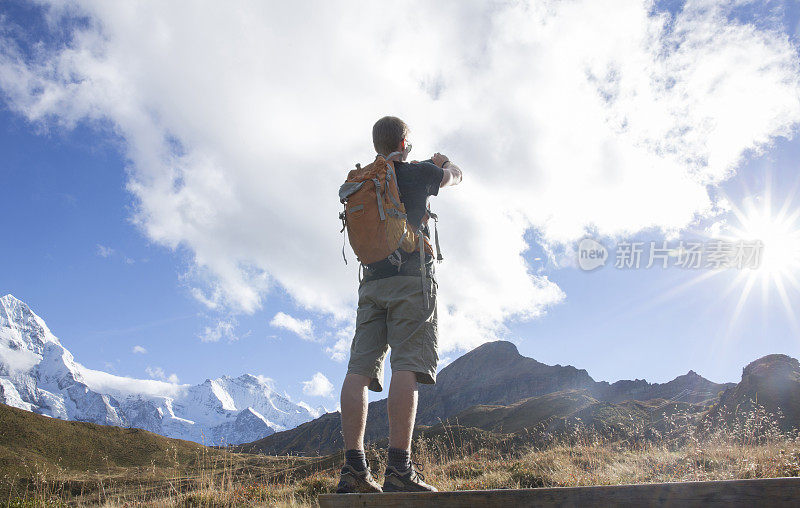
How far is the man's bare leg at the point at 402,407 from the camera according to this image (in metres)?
→ 2.70

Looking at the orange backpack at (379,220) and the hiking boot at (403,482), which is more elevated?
the orange backpack at (379,220)

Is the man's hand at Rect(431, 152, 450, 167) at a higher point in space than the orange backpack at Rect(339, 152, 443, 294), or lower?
higher

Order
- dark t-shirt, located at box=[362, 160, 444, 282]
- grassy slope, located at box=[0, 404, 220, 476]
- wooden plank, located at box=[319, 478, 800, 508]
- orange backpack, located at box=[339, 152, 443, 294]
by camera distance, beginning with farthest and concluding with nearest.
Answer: grassy slope, located at box=[0, 404, 220, 476]
dark t-shirt, located at box=[362, 160, 444, 282]
orange backpack, located at box=[339, 152, 443, 294]
wooden plank, located at box=[319, 478, 800, 508]

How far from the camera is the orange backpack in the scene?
3045 millimetres

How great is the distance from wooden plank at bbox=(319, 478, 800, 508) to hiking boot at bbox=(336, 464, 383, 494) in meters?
0.65

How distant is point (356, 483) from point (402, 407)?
1.63 feet

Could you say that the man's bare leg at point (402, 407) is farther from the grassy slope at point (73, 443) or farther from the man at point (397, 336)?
the grassy slope at point (73, 443)

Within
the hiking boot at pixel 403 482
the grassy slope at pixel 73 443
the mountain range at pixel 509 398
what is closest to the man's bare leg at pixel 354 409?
the hiking boot at pixel 403 482

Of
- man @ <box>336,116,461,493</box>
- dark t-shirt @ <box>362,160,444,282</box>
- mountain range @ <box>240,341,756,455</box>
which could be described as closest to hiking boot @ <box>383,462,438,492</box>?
man @ <box>336,116,461,493</box>

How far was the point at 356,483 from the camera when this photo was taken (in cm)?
266

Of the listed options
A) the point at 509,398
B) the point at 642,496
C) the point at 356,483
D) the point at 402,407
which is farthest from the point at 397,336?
the point at 509,398

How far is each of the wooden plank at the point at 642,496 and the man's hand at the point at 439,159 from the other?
2.23 m

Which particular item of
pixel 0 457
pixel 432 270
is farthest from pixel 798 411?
pixel 0 457

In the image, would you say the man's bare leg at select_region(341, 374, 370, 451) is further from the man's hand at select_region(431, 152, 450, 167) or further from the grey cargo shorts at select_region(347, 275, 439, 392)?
the man's hand at select_region(431, 152, 450, 167)
